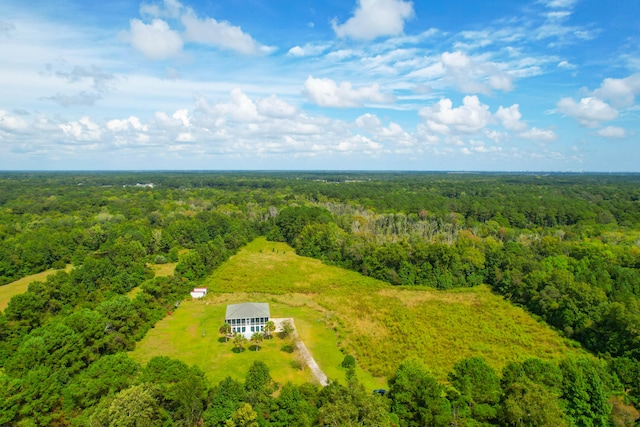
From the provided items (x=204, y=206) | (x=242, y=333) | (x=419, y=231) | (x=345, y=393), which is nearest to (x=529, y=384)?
(x=345, y=393)

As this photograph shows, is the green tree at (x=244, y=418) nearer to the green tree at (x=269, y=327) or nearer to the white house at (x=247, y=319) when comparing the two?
the green tree at (x=269, y=327)

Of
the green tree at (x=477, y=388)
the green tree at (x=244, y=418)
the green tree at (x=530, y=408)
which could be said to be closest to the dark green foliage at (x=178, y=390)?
the green tree at (x=244, y=418)

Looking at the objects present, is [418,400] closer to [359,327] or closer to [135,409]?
[135,409]

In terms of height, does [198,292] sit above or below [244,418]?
below

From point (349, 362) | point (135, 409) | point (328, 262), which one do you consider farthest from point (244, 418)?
point (328, 262)

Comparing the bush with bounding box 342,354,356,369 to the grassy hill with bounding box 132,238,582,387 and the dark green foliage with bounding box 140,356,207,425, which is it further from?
the dark green foliage with bounding box 140,356,207,425

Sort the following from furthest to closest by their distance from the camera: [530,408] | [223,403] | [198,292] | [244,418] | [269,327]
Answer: [198,292], [269,327], [223,403], [244,418], [530,408]
